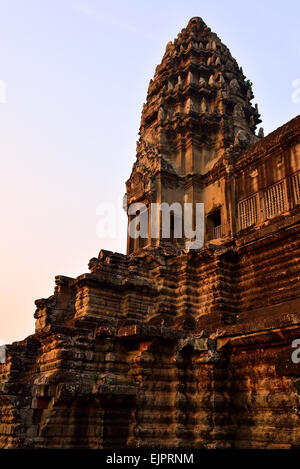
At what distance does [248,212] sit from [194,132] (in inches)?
216

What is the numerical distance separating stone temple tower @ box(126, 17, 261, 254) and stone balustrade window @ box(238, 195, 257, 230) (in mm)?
316

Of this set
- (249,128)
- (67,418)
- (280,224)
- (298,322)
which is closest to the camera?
(298,322)

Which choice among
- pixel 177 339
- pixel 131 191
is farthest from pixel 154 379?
pixel 131 191

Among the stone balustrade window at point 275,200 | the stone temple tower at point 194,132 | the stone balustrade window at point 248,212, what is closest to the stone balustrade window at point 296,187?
the stone balustrade window at point 275,200

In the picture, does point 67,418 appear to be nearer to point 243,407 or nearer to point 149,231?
point 243,407

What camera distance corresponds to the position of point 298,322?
865 centimetres

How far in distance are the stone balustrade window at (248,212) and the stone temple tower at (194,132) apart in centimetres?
32

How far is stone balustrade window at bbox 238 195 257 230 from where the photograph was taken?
1519cm

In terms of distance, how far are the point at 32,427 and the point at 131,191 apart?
38.0 feet

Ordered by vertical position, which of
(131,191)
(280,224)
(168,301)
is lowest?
(168,301)

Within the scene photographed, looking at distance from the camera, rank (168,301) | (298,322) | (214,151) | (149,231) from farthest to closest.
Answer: (214,151) < (149,231) < (168,301) < (298,322)

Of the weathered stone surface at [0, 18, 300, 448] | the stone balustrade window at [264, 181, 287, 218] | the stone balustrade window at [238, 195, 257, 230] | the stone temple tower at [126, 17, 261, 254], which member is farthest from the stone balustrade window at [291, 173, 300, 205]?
the stone temple tower at [126, 17, 261, 254]

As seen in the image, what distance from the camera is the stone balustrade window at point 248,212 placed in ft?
49.8

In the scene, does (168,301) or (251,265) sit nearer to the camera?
(251,265)
